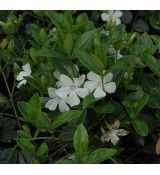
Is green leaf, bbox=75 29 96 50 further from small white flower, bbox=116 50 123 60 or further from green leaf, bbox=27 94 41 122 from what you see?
green leaf, bbox=27 94 41 122

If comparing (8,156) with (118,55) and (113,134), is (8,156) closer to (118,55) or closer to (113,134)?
(113,134)

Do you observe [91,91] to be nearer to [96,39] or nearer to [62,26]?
[96,39]

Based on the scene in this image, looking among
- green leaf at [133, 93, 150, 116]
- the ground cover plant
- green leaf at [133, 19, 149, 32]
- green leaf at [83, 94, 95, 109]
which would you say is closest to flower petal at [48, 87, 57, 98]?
the ground cover plant

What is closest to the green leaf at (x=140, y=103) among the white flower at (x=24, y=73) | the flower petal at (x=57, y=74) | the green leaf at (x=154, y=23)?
the flower petal at (x=57, y=74)

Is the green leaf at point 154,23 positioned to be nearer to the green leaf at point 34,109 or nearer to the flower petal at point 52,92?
the flower petal at point 52,92

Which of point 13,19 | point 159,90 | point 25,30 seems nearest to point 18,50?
point 13,19

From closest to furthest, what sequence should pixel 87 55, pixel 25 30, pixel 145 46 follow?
pixel 87 55, pixel 145 46, pixel 25 30

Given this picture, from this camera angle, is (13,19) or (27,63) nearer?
(27,63)

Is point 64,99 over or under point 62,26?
under
